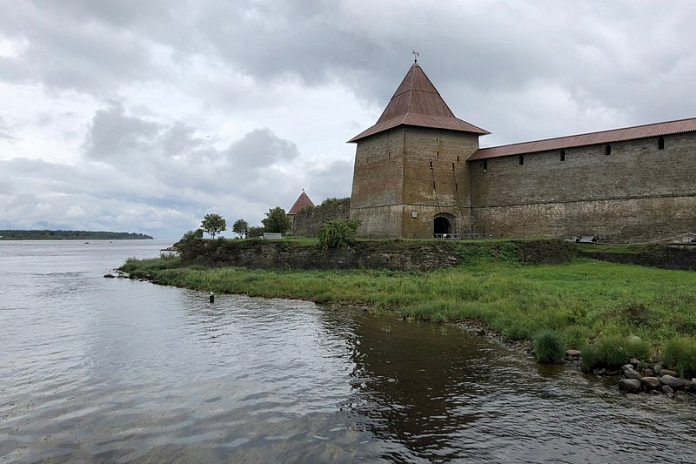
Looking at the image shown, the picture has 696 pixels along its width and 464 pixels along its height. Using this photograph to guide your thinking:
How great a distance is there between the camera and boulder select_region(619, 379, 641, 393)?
775 cm

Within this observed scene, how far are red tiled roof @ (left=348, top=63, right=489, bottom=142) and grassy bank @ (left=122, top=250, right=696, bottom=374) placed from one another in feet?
31.5

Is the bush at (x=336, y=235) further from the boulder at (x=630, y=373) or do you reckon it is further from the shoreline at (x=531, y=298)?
the boulder at (x=630, y=373)

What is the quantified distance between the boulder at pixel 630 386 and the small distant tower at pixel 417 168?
61.1 ft

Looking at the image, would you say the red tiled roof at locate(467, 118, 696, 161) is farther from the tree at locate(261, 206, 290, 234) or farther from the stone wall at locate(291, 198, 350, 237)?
Answer: the tree at locate(261, 206, 290, 234)

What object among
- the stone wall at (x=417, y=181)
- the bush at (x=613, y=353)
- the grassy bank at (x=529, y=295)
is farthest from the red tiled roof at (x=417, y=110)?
the bush at (x=613, y=353)

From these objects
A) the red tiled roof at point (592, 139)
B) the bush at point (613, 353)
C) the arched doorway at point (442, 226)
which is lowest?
the bush at point (613, 353)

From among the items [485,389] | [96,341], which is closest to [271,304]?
[96,341]

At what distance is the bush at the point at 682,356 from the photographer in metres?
7.95

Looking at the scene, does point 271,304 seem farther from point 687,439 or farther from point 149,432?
point 687,439

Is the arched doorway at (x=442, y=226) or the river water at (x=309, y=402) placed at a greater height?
the arched doorway at (x=442, y=226)

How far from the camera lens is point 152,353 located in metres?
10.5

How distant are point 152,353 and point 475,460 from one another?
7514 millimetres

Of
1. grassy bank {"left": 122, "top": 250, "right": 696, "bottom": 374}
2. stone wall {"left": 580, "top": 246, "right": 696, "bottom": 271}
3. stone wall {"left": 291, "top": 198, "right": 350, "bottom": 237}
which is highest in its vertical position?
stone wall {"left": 291, "top": 198, "right": 350, "bottom": 237}

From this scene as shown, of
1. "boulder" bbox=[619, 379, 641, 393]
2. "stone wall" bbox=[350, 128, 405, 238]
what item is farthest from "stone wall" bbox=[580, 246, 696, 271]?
"boulder" bbox=[619, 379, 641, 393]
